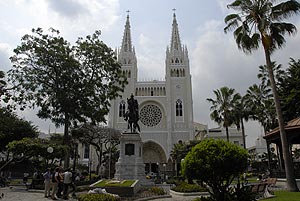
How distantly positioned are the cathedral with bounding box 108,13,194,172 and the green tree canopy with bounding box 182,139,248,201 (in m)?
42.8

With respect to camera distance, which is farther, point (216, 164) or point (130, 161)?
point (130, 161)

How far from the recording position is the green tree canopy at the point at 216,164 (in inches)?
310

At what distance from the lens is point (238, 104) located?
99.8ft

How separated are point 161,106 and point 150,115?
3.00m

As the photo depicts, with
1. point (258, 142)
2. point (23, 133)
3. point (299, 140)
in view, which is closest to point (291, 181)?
point (299, 140)

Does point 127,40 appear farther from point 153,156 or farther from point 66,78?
point 66,78

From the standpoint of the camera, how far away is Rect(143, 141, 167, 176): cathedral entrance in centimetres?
5269

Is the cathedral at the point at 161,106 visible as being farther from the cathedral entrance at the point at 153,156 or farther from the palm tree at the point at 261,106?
the palm tree at the point at 261,106

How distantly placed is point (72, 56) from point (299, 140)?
18.9 meters

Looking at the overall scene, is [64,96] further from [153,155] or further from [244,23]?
[153,155]

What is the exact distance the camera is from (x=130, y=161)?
17172 millimetres

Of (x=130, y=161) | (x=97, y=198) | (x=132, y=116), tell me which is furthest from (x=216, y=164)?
(x=132, y=116)

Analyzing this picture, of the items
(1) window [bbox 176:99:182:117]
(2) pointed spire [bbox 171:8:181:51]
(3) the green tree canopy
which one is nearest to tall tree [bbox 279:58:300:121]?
(3) the green tree canopy

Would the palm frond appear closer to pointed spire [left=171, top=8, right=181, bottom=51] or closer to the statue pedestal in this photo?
the statue pedestal
